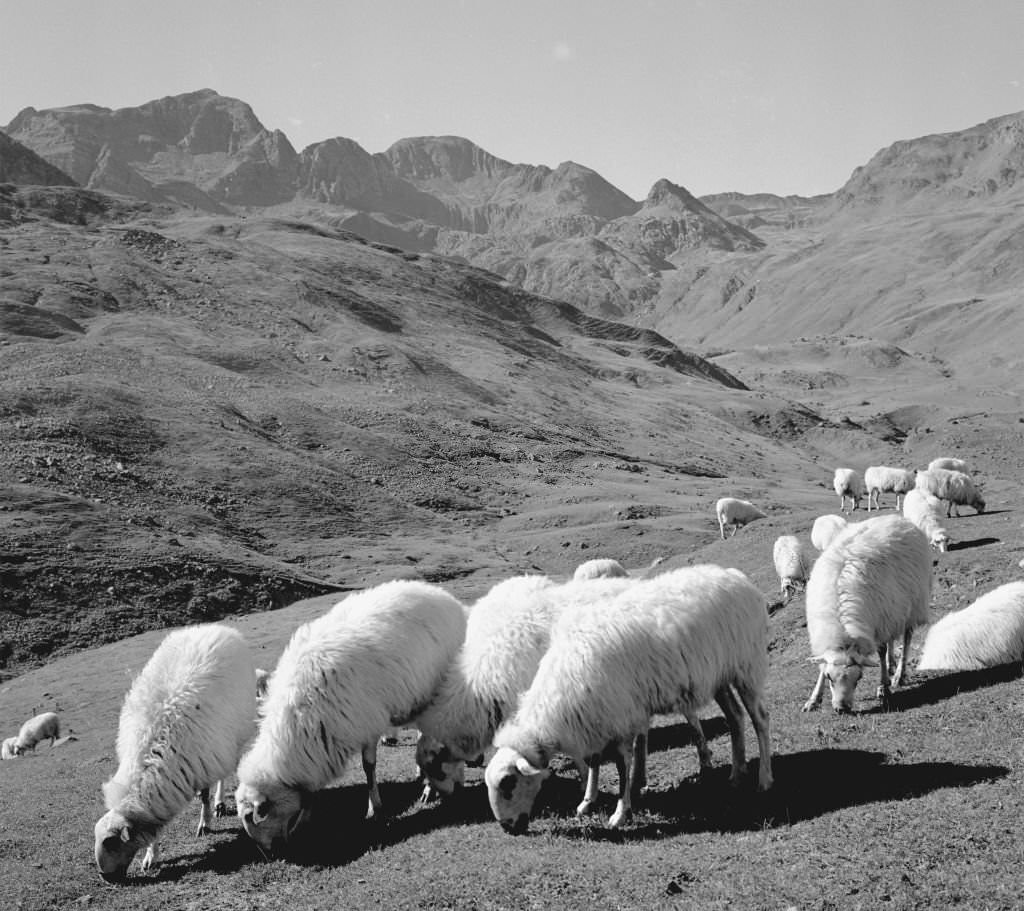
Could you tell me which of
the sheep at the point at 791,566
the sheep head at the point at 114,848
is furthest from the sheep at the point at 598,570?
the sheep head at the point at 114,848

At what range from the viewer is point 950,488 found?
3794cm

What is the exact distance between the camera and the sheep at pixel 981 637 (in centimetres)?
1653

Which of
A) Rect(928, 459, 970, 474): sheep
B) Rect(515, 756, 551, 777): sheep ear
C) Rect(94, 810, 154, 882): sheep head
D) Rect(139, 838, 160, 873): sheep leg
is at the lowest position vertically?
Rect(139, 838, 160, 873): sheep leg

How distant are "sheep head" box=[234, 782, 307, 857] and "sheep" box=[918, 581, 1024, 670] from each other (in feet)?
42.2

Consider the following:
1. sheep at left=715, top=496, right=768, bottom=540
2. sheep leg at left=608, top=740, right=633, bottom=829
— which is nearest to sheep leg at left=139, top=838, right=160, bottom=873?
sheep leg at left=608, top=740, right=633, bottom=829

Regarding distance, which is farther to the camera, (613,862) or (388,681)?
(388,681)

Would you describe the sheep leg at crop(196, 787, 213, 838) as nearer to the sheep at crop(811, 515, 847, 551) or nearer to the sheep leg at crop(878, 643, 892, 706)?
the sheep leg at crop(878, 643, 892, 706)

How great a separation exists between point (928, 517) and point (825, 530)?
3.65m

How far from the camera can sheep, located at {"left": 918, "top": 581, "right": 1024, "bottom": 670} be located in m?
16.5

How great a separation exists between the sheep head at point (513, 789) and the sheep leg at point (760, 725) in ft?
10.2

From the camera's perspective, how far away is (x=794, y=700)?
16328 mm

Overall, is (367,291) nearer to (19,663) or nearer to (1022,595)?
(19,663)

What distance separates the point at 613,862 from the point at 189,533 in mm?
49710

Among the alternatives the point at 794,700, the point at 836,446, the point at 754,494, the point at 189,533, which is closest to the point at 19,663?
the point at 189,533
